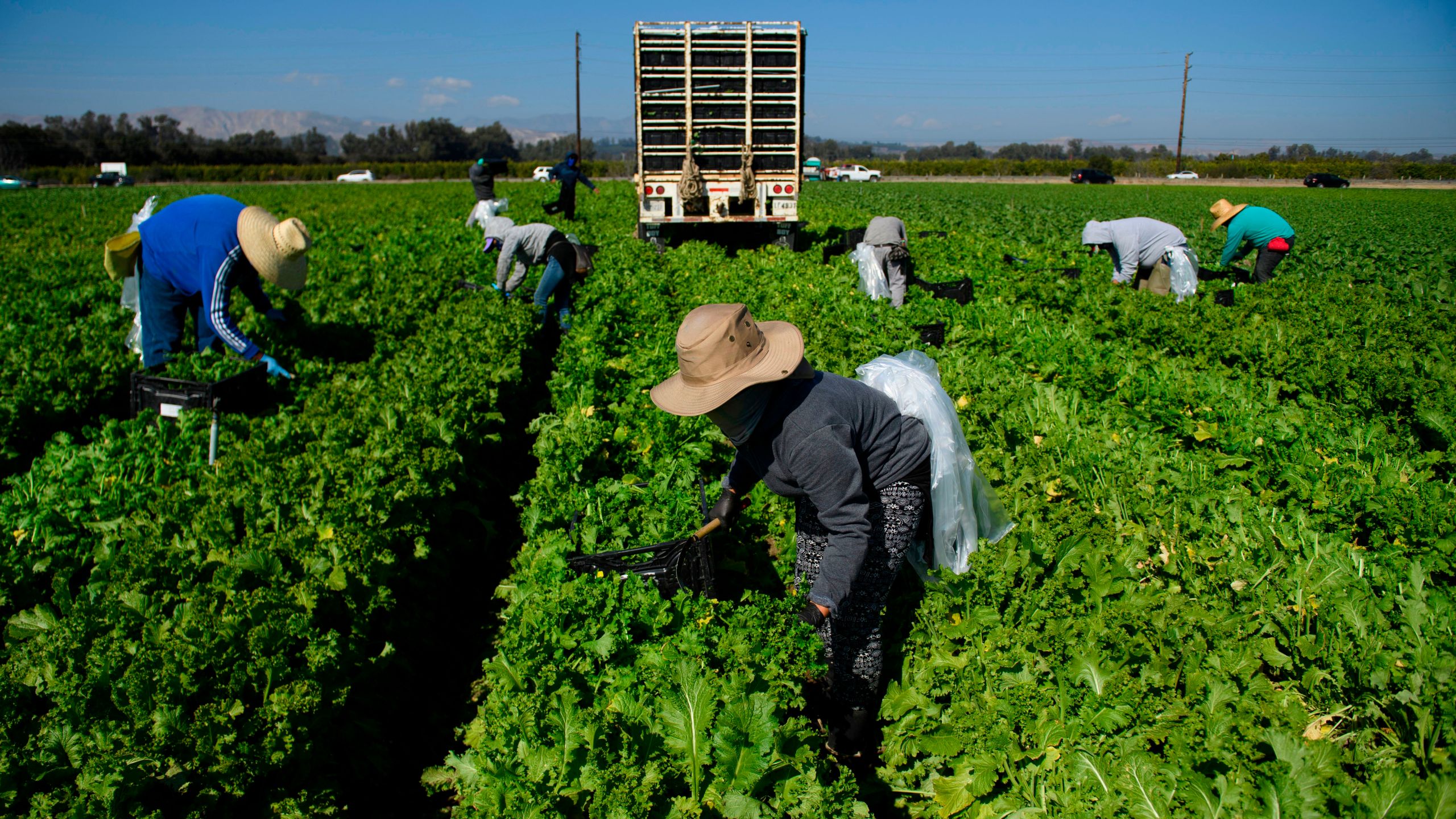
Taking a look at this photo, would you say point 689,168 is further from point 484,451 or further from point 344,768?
point 344,768

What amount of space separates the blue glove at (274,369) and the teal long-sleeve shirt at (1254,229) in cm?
1110

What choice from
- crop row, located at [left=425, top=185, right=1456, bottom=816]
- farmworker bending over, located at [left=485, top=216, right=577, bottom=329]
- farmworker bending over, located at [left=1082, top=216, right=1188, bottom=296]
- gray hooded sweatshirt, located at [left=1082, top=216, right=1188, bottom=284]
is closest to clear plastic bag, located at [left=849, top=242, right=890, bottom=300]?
crop row, located at [left=425, top=185, right=1456, bottom=816]

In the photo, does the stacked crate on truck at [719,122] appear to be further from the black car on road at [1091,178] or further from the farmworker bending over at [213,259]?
the black car on road at [1091,178]

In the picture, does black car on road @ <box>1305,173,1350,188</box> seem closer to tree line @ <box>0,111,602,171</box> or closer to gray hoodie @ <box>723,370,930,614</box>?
tree line @ <box>0,111,602,171</box>

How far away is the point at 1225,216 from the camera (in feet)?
33.4

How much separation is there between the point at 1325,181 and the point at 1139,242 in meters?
50.4

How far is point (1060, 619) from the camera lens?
9.84 ft

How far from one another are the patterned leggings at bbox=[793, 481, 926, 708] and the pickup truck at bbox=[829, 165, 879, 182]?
6160cm

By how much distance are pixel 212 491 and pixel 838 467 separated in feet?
10.7

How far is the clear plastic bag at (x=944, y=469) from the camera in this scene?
9.91ft

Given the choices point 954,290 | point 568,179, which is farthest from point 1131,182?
point 954,290

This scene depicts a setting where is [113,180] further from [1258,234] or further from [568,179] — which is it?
[1258,234]

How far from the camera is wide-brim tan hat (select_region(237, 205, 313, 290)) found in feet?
18.0

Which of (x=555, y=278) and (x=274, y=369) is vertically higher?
(x=555, y=278)
